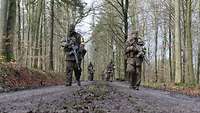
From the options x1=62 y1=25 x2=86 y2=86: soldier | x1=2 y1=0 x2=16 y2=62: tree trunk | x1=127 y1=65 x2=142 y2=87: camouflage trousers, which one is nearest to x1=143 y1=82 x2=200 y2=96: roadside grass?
x1=127 y1=65 x2=142 y2=87: camouflage trousers

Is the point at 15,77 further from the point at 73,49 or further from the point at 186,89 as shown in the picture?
the point at 186,89

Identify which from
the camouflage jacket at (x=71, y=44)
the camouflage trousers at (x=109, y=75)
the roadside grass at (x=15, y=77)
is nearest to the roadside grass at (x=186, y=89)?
the camouflage jacket at (x=71, y=44)

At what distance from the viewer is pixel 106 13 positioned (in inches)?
1898

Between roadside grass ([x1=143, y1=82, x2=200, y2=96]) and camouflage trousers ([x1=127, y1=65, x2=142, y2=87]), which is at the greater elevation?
camouflage trousers ([x1=127, y1=65, x2=142, y2=87])

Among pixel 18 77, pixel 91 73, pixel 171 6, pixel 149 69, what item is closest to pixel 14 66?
pixel 18 77

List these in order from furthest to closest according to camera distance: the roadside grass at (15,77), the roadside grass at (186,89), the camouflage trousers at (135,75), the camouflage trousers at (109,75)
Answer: the camouflage trousers at (109,75), the roadside grass at (186,89), the roadside grass at (15,77), the camouflage trousers at (135,75)

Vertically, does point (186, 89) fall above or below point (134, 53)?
below

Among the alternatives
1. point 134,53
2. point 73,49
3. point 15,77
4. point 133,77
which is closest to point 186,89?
point 133,77

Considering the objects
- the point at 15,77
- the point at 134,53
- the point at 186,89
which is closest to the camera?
the point at 134,53

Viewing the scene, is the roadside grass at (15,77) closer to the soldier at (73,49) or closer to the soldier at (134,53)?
the soldier at (73,49)

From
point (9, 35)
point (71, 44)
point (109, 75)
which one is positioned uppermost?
point (9, 35)

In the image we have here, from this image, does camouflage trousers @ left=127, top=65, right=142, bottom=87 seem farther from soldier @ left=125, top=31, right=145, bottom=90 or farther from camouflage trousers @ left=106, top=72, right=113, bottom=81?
camouflage trousers @ left=106, top=72, right=113, bottom=81

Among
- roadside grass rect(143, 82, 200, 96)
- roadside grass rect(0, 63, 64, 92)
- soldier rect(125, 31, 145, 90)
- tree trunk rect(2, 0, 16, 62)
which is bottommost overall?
roadside grass rect(143, 82, 200, 96)

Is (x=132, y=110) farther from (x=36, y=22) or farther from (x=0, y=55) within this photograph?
(x=36, y=22)
